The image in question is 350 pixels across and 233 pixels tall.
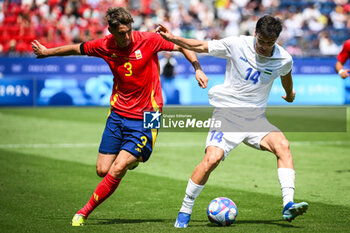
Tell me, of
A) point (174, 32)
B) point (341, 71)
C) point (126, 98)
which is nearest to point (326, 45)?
point (174, 32)

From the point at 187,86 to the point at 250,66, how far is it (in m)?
16.9

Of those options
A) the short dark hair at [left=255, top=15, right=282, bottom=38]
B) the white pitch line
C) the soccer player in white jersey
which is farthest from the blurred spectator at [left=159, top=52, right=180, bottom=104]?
the short dark hair at [left=255, top=15, right=282, bottom=38]

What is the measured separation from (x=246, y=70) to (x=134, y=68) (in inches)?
51.6

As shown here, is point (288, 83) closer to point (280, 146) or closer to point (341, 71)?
point (280, 146)

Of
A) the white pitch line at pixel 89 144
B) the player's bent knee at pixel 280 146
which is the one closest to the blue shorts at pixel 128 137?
the player's bent knee at pixel 280 146

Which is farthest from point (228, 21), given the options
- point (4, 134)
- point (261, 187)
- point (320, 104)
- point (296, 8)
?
point (261, 187)

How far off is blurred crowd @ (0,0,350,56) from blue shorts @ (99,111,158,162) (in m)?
18.0

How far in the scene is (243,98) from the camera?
6.93 meters

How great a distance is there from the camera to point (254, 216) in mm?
7469

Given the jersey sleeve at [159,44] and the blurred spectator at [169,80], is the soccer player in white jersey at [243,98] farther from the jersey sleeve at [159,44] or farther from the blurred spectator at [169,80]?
the blurred spectator at [169,80]

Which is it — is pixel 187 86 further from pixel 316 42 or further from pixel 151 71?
pixel 151 71

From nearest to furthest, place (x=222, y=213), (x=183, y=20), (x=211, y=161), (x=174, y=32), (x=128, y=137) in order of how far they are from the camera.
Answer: (x=211, y=161), (x=222, y=213), (x=128, y=137), (x=174, y=32), (x=183, y=20)

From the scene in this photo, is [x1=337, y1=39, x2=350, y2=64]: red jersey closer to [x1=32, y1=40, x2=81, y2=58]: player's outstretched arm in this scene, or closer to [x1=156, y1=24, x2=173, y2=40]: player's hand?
[x1=156, y1=24, x2=173, y2=40]: player's hand

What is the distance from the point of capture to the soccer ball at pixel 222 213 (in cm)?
682
